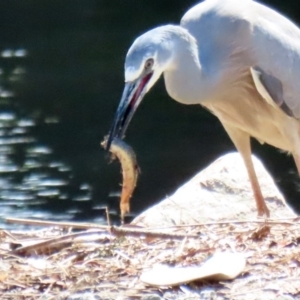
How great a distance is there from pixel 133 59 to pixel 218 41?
99 cm

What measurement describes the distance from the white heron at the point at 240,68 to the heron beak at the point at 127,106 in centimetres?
13

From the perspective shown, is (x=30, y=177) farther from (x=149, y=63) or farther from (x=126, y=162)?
(x=149, y=63)

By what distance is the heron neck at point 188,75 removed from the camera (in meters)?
5.36

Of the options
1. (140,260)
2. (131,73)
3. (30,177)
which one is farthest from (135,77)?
(30,177)

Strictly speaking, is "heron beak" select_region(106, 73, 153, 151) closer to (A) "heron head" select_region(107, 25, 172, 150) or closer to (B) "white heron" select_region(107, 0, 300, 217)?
(A) "heron head" select_region(107, 25, 172, 150)

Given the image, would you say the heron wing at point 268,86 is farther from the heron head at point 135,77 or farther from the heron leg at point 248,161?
the heron head at point 135,77

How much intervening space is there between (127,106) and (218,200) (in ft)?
6.33

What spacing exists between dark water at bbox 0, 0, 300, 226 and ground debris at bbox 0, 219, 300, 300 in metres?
5.98

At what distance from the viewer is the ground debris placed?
14.4 ft

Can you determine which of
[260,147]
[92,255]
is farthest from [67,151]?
[92,255]

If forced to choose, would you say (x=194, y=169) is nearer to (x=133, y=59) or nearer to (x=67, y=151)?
(x=67, y=151)

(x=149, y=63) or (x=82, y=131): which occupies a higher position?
(x=82, y=131)

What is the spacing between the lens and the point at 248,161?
646cm

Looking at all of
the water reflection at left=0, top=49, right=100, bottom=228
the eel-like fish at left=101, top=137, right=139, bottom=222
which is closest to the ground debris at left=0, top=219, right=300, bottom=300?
the eel-like fish at left=101, top=137, right=139, bottom=222
